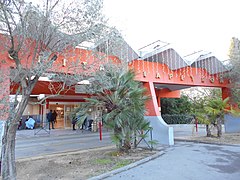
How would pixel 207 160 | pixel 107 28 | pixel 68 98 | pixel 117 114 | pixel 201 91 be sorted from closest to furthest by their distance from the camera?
pixel 107 28 < pixel 207 160 < pixel 117 114 < pixel 68 98 < pixel 201 91

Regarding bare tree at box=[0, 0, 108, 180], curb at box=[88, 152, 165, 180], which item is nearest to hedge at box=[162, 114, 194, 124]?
curb at box=[88, 152, 165, 180]

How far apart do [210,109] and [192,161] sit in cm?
489

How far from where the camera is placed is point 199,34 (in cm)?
1345

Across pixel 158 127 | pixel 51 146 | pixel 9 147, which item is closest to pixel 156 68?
pixel 158 127

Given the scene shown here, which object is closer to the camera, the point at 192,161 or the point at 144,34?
the point at 192,161

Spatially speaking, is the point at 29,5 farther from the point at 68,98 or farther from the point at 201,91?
the point at 201,91

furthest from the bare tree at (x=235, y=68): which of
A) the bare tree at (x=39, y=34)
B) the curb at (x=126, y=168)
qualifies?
the bare tree at (x=39, y=34)

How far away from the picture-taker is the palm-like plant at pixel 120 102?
23.9 feet

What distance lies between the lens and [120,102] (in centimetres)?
738

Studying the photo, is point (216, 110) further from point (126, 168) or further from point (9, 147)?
point (9, 147)

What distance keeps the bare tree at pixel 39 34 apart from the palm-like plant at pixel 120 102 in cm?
153

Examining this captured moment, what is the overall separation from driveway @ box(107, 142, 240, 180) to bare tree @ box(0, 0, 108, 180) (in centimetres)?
306

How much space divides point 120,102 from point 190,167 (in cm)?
299

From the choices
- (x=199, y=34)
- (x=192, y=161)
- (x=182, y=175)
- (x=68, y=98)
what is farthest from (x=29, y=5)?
(x=68, y=98)
